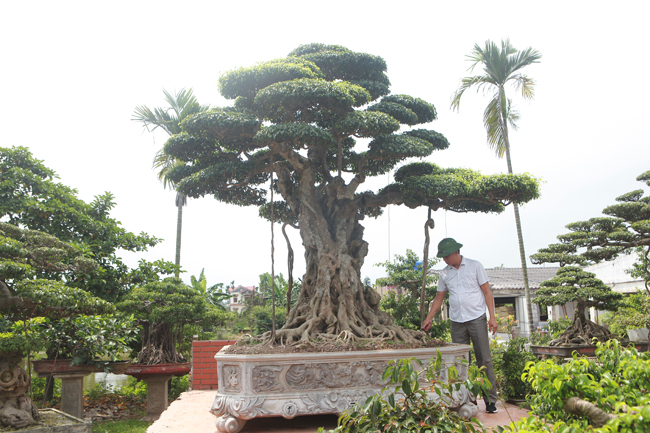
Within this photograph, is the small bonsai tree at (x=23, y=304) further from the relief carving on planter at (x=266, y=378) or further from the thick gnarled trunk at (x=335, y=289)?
the thick gnarled trunk at (x=335, y=289)

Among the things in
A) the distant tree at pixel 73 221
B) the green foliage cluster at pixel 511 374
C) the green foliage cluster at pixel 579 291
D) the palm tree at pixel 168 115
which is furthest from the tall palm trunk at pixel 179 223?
the green foliage cluster at pixel 511 374

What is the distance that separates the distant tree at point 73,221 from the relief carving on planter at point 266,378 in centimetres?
373

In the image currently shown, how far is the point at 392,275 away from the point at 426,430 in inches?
253

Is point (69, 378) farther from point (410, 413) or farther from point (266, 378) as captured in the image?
point (410, 413)

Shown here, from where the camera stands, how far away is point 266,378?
3.28m

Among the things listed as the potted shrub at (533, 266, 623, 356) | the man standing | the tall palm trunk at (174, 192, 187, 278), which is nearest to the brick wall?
the man standing

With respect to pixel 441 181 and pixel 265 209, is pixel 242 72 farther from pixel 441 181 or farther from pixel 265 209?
pixel 441 181

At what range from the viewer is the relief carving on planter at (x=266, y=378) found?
3.26 m

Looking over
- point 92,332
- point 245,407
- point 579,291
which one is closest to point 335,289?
point 245,407

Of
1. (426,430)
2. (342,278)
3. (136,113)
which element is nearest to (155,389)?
(342,278)

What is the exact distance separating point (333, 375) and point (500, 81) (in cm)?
987

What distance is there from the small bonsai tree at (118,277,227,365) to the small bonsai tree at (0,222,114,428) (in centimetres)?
208

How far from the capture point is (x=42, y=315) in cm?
397

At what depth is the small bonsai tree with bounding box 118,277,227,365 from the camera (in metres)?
6.26
